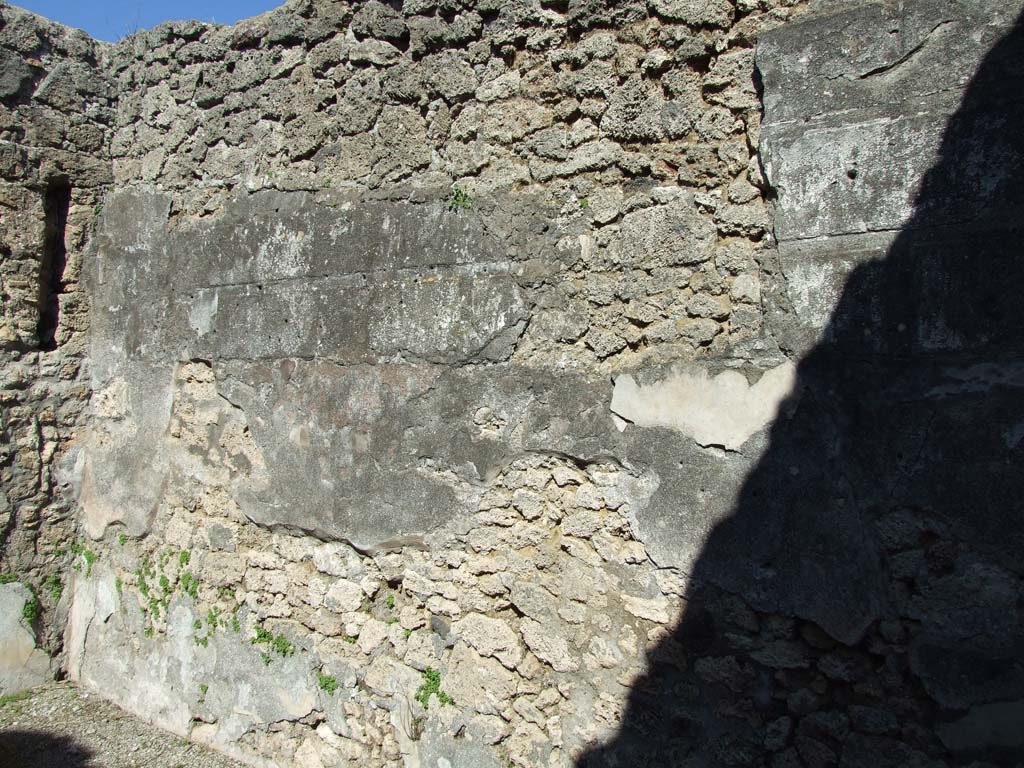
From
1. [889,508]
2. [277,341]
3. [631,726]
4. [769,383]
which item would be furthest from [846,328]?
[277,341]

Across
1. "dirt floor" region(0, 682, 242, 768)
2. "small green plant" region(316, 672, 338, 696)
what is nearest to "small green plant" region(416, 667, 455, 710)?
"small green plant" region(316, 672, 338, 696)

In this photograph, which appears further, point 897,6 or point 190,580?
point 190,580

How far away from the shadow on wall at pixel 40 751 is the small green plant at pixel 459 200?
2.70 metres

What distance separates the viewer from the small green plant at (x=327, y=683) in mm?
2943

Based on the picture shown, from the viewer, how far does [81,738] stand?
338cm

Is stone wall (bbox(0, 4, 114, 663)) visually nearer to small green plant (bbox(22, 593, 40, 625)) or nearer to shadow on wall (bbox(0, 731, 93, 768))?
small green plant (bbox(22, 593, 40, 625))

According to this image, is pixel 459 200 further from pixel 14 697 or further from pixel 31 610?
pixel 14 697

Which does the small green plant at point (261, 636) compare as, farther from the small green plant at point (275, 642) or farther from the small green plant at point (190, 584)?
the small green plant at point (190, 584)

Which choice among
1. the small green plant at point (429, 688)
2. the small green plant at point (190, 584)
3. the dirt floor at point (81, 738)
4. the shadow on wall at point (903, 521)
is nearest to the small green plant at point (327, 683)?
the small green plant at point (429, 688)

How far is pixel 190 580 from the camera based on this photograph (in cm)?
339

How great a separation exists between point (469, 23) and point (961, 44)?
5.04ft

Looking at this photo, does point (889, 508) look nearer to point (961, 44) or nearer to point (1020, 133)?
point (1020, 133)

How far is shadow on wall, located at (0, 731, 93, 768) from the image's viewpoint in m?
3.18

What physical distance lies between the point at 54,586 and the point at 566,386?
296 cm
